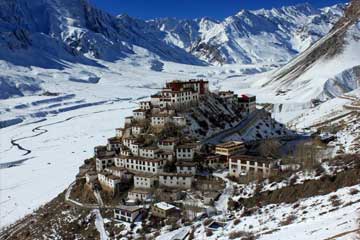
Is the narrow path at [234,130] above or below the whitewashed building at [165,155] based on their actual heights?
above

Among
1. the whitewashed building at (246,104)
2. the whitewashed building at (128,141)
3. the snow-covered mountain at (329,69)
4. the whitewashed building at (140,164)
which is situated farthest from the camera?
the snow-covered mountain at (329,69)

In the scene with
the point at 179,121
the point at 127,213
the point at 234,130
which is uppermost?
Answer: the point at 179,121

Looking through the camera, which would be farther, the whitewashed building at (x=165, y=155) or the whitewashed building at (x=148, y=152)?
the whitewashed building at (x=148, y=152)

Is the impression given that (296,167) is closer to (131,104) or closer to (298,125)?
(298,125)

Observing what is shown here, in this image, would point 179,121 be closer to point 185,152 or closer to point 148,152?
point 185,152

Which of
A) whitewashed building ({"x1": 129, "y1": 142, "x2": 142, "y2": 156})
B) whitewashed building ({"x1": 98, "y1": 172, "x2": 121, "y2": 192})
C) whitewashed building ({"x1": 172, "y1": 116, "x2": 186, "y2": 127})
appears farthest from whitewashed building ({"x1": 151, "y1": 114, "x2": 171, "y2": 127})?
whitewashed building ({"x1": 98, "y1": 172, "x2": 121, "y2": 192})

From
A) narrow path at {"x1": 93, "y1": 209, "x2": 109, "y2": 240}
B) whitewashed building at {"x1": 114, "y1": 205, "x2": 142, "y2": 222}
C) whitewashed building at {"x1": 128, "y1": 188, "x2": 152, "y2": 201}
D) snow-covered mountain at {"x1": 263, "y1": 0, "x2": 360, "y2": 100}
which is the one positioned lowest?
narrow path at {"x1": 93, "y1": 209, "x2": 109, "y2": 240}

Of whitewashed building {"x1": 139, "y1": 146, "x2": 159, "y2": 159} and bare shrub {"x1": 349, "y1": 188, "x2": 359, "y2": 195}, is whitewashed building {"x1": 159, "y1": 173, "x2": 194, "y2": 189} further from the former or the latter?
bare shrub {"x1": 349, "y1": 188, "x2": 359, "y2": 195}

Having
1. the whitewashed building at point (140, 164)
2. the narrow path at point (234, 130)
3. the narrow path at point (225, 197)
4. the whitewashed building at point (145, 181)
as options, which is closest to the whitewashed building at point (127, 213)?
the whitewashed building at point (145, 181)

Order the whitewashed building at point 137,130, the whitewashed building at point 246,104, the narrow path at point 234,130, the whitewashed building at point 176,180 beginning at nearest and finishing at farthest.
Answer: the whitewashed building at point 176,180
the whitewashed building at point 137,130
the narrow path at point 234,130
the whitewashed building at point 246,104

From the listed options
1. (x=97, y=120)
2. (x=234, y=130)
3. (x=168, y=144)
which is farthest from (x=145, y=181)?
(x=97, y=120)

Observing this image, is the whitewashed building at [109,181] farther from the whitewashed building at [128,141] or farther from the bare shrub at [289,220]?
the bare shrub at [289,220]
